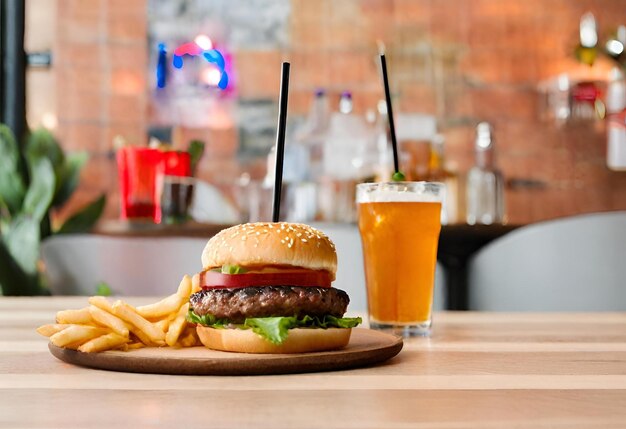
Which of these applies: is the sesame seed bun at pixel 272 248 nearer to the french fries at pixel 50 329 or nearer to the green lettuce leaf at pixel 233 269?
the green lettuce leaf at pixel 233 269

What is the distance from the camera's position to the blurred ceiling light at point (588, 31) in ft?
18.0

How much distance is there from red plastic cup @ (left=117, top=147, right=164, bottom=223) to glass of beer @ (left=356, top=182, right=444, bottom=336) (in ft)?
4.74

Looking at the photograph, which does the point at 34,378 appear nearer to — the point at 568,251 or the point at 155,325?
the point at 155,325

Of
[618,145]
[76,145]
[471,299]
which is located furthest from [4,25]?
[618,145]

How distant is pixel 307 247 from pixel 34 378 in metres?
0.32

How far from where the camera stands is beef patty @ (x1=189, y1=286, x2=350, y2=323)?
892 mm

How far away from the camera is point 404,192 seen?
1220 mm

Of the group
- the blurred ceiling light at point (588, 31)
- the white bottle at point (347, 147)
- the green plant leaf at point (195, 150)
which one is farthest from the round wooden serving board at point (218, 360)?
the blurred ceiling light at point (588, 31)

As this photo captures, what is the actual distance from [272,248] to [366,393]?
285 mm

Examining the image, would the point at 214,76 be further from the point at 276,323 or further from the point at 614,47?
the point at 276,323

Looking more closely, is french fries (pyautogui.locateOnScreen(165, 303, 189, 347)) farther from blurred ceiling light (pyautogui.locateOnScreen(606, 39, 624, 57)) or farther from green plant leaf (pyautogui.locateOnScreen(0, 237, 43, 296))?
blurred ceiling light (pyautogui.locateOnScreen(606, 39, 624, 57))

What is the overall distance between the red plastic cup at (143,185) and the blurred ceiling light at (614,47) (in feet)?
12.6

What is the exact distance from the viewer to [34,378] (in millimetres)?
765

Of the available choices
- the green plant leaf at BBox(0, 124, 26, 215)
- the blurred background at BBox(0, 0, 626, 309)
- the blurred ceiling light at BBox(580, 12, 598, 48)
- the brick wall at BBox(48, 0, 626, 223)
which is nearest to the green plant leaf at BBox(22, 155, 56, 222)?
the green plant leaf at BBox(0, 124, 26, 215)
